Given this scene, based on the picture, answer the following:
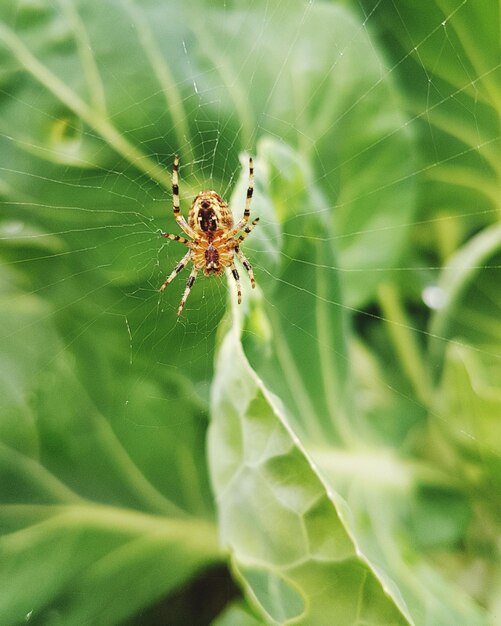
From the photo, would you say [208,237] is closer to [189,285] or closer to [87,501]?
[189,285]

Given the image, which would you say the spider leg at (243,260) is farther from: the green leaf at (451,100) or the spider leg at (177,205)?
the green leaf at (451,100)

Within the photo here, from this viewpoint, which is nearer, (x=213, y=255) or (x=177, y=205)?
(x=177, y=205)

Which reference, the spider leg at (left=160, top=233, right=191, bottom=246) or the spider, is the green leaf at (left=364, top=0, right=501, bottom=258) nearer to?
the spider

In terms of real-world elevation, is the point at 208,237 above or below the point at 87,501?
above

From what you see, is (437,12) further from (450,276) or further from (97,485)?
(97,485)

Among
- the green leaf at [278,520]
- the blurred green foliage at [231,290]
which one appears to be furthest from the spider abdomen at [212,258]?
the green leaf at [278,520]

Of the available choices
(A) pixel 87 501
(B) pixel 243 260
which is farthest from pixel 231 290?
(A) pixel 87 501
